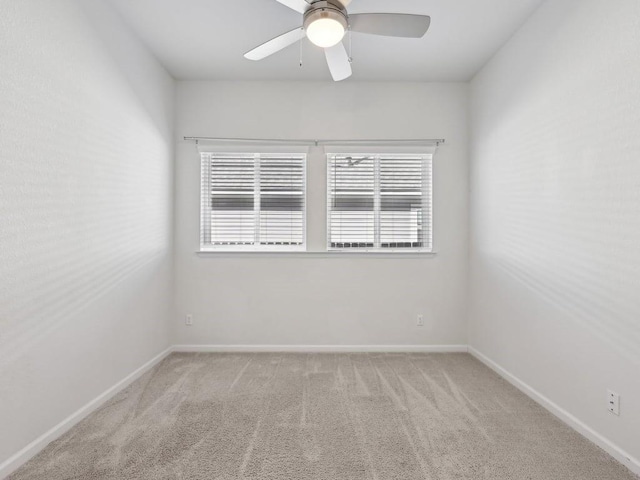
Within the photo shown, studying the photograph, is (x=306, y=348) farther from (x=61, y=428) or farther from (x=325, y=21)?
(x=325, y=21)

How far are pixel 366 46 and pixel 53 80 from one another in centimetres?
232

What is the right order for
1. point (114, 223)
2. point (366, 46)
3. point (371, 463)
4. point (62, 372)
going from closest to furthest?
point (371, 463) < point (62, 372) < point (114, 223) < point (366, 46)

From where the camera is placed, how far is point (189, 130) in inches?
149

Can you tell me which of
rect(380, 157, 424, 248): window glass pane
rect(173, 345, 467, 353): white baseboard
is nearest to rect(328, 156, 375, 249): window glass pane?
rect(380, 157, 424, 248): window glass pane

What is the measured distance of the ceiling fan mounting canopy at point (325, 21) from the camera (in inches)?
74.3

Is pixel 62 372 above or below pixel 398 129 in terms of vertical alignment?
below

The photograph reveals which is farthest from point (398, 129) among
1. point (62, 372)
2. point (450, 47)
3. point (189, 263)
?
point (62, 372)

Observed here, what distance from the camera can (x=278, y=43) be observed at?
229cm

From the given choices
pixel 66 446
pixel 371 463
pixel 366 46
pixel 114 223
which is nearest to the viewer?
pixel 371 463

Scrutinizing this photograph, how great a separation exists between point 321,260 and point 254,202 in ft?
3.07

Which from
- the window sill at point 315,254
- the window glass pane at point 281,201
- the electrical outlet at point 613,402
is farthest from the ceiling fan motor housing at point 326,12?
the electrical outlet at point 613,402

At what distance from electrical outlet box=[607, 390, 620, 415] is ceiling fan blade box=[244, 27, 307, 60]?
2.65 metres

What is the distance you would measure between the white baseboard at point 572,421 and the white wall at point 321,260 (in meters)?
0.81

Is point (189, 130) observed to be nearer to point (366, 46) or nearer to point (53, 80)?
point (53, 80)
